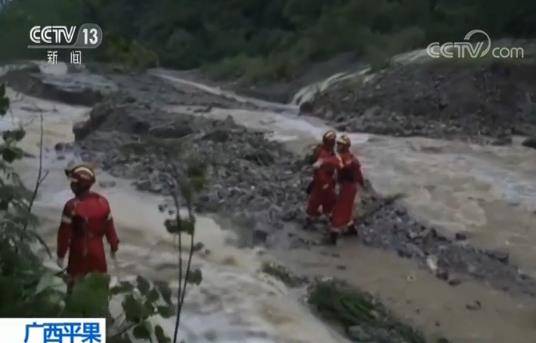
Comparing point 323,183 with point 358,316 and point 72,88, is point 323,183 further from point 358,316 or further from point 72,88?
point 72,88

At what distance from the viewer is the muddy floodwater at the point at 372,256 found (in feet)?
15.8

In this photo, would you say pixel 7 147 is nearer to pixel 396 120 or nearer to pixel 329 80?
pixel 396 120

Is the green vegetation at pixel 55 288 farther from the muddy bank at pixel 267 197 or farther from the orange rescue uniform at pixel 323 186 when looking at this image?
the orange rescue uniform at pixel 323 186

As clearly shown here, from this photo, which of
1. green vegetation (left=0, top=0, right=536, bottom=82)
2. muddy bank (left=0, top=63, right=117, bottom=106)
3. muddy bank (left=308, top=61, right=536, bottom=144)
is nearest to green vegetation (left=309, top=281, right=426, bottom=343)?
muddy bank (left=308, top=61, right=536, bottom=144)

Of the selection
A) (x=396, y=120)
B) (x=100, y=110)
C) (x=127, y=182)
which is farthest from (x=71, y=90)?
(x=127, y=182)

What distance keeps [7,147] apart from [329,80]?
556 inches

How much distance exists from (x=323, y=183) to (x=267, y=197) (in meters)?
1.04

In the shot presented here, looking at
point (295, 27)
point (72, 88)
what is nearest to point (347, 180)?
point (72, 88)

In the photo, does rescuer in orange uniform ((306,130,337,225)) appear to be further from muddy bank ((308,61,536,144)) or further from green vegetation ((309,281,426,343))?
muddy bank ((308,61,536,144))

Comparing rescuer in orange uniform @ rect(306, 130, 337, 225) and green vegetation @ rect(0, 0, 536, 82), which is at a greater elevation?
green vegetation @ rect(0, 0, 536, 82)

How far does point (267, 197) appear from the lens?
738 cm

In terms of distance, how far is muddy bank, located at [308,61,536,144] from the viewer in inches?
471

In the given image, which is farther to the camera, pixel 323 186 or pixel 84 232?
pixel 323 186

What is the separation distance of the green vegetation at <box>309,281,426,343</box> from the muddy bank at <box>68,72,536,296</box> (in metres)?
1.08
